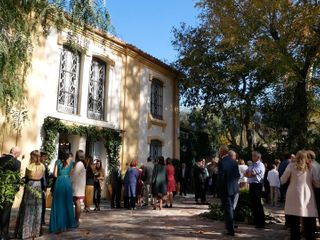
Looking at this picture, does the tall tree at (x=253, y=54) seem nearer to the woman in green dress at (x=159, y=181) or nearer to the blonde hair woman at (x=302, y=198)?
the woman in green dress at (x=159, y=181)

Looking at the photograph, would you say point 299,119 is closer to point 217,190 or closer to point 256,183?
point 256,183

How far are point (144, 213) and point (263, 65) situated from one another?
10142 millimetres

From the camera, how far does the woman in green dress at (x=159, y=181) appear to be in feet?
43.0

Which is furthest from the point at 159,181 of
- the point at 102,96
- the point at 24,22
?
the point at 24,22

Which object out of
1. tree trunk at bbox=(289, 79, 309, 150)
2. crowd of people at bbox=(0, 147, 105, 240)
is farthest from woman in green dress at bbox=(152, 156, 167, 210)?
tree trunk at bbox=(289, 79, 309, 150)

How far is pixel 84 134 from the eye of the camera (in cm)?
1542

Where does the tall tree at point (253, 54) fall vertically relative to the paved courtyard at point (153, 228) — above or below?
above

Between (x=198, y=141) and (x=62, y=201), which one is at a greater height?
(x=198, y=141)

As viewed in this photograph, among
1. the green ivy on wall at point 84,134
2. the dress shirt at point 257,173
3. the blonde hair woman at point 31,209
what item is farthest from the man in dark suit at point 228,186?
the green ivy on wall at point 84,134

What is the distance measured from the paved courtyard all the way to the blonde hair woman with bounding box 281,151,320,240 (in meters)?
1.11

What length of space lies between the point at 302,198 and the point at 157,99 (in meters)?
13.9

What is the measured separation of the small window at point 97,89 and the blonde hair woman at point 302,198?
10.5 metres

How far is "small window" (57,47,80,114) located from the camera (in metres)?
15.1

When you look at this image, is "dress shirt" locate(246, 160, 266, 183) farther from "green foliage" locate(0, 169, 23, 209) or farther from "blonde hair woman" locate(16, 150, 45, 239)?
"green foliage" locate(0, 169, 23, 209)
